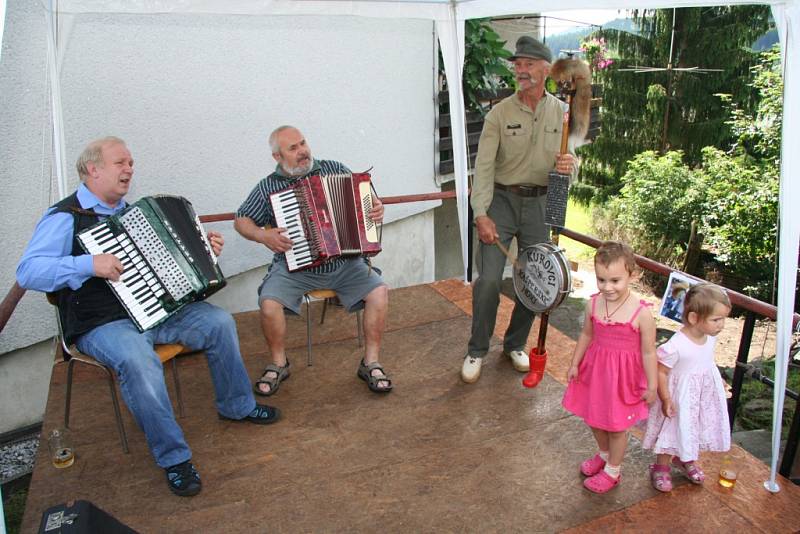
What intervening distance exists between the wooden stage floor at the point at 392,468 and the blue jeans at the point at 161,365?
185mm

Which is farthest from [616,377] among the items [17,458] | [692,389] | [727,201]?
[727,201]

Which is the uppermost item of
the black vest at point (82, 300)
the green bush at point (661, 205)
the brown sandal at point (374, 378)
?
the black vest at point (82, 300)

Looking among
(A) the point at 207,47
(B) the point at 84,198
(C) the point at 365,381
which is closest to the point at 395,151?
(A) the point at 207,47

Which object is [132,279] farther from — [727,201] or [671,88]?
[671,88]

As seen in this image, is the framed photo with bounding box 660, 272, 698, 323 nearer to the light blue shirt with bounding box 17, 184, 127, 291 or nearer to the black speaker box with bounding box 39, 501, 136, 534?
the black speaker box with bounding box 39, 501, 136, 534

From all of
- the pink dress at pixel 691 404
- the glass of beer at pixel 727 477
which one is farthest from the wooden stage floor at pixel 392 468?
the pink dress at pixel 691 404

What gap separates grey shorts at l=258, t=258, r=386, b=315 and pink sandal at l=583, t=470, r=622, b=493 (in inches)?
57.2

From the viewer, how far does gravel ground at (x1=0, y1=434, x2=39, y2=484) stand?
4418mm

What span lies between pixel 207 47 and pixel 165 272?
2592 millimetres

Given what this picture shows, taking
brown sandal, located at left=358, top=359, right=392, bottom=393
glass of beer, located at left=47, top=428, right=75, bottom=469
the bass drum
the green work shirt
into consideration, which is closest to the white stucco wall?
glass of beer, located at left=47, top=428, right=75, bottom=469

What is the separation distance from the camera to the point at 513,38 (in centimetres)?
888

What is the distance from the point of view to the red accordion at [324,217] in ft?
10.5

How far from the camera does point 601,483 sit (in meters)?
2.52

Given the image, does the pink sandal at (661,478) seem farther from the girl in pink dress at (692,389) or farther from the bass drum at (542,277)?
the bass drum at (542,277)
